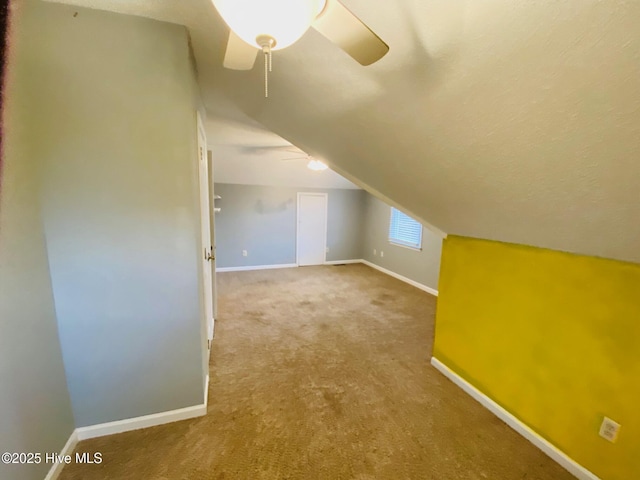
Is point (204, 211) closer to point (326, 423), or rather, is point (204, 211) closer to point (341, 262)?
point (326, 423)

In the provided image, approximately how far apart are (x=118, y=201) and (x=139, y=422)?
1.40 metres

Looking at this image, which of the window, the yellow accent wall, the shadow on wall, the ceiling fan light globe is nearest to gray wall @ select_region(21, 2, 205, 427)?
the ceiling fan light globe

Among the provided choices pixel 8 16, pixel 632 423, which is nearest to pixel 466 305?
pixel 632 423

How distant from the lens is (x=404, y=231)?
5.30 meters

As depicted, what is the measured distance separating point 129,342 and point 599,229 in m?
2.55

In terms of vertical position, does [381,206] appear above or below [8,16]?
below

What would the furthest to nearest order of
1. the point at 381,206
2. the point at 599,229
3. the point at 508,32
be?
the point at 381,206, the point at 599,229, the point at 508,32

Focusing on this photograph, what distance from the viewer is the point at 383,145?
1727 millimetres

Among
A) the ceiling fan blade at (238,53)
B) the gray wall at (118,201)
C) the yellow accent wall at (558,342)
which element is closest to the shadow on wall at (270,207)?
the gray wall at (118,201)

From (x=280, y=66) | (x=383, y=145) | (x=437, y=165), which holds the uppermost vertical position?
(x=280, y=66)

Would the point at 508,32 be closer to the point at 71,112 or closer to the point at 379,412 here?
the point at 71,112

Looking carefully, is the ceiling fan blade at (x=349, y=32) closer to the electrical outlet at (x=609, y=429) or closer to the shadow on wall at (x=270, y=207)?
the electrical outlet at (x=609, y=429)

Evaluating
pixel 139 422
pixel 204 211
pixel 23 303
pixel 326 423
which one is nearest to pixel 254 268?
pixel 204 211

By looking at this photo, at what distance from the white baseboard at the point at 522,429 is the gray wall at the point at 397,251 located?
2.25 metres
